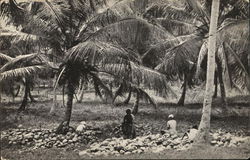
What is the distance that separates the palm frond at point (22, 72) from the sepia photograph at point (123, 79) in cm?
2

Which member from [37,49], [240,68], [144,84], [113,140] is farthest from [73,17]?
[240,68]

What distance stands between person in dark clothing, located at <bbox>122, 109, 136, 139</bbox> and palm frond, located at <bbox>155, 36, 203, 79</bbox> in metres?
1.13

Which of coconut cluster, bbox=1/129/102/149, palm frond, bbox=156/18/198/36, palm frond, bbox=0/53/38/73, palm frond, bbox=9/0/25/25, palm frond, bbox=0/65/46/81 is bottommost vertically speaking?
coconut cluster, bbox=1/129/102/149

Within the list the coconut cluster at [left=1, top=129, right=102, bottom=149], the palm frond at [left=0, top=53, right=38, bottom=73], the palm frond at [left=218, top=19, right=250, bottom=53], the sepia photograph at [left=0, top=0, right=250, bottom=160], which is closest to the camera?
the palm frond at [left=218, top=19, right=250, bottom=53]

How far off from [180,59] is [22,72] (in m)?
3.12

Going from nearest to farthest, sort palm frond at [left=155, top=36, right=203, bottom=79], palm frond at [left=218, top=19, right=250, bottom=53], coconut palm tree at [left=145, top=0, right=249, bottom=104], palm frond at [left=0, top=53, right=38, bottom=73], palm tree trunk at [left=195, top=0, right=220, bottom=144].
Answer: palm tree trunk at [left=195, top=0, right=220, bottom=144] < palm frond at [left=218, top=19, right=250, bottom=53] < coconut palm tree at [left=145, top=0, right=249, bottom=104] < palm frond at [left=155, top=36, right=203, bottom=79] < palm frond at [left=0, top=53, right=38, bottom=73]

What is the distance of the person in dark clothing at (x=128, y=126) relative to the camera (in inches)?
333

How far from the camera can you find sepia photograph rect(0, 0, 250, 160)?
8.16m

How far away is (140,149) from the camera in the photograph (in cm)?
799

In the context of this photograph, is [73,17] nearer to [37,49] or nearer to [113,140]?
[37,49]

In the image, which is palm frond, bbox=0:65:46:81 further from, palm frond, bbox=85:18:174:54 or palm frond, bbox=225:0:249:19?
palm frond, bbox=225:0:249:19

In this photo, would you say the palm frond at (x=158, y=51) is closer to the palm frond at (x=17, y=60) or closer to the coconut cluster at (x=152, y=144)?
the coconut cluster at (x=152, y=144)

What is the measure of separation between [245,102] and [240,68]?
0.64m

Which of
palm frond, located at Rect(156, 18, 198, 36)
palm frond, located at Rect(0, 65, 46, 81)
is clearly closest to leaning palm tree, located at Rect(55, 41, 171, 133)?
palm frond, located at Rect(0, 65, 46, 81)
